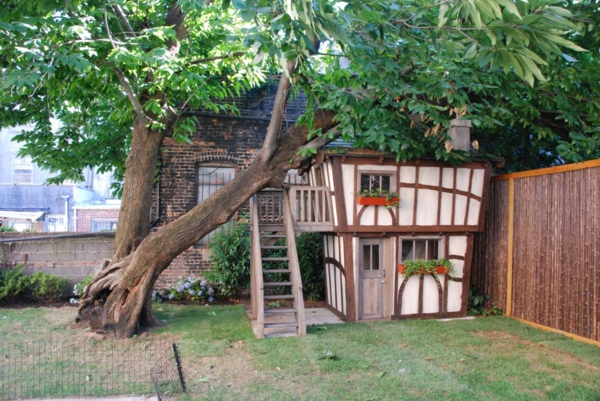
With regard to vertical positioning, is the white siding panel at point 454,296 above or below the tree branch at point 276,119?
below

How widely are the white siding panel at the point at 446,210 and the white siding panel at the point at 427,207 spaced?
0.51 feet

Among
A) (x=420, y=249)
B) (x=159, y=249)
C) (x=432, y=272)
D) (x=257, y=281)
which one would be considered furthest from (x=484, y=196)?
(x=159, y=249)

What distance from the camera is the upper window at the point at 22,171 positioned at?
22.5m

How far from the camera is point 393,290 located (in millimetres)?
9953

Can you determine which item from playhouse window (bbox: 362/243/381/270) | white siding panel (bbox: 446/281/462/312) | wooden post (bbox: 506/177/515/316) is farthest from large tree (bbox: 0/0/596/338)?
white siding panel (bbox: 446/281/462/312)

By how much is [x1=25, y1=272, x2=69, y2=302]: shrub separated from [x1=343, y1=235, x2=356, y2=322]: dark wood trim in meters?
6.77

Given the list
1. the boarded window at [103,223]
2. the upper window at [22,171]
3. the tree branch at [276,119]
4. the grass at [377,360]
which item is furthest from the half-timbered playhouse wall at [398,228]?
the upper window at [22,171]

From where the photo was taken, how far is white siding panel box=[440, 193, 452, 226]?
10141mm

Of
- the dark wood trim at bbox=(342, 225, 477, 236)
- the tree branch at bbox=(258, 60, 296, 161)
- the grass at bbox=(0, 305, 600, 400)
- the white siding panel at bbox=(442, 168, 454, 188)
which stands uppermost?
the tree branch at bbox=(258, 60, 296, 161)

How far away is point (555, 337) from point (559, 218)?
2.02 m

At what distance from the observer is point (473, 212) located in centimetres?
1028

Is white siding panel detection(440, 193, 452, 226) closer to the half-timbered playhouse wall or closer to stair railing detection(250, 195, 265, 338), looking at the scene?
the half-timbered playhouse wall

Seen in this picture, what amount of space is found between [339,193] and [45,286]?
7.11 metres

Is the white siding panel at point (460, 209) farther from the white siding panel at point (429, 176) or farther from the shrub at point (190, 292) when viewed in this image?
the shrub at point (190, 292)
